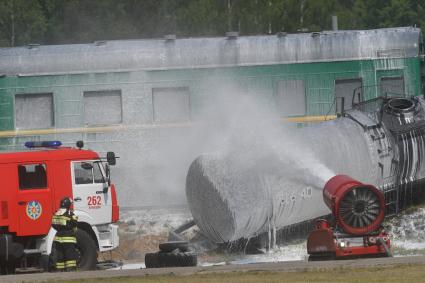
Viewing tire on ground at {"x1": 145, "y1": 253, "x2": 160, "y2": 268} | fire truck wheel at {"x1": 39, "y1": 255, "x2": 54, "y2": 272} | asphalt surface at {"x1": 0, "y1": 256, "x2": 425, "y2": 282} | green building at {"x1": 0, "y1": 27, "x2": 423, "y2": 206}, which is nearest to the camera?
asphalt surface at {"x1": 0, "y1": 256, "x2": 425, "y2": 282}

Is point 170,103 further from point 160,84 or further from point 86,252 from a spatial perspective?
point 86,252

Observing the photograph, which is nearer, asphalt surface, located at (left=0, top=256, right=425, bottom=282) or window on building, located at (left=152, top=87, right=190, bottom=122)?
asphalt surface, located at (left=0, top=256, right=425, bottom=282)

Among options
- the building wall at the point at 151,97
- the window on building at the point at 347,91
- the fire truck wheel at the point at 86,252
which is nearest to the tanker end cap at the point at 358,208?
the fire truck wheel at the point at 86,252

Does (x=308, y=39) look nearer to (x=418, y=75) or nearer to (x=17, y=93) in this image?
(x=418, y=75)

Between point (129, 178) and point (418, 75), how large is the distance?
26.8 feet

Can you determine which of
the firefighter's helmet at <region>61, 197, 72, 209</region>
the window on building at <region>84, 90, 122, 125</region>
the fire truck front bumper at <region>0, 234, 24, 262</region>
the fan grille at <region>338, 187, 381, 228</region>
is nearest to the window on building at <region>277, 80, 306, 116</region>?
the window on building at <region>84, 90, 122, 125</region>

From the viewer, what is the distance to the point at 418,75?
100 ft

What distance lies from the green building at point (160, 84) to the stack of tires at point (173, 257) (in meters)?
Result: 8.23

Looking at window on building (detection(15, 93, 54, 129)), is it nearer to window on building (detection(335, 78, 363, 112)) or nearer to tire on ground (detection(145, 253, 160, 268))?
window on building (detection(335, 78, 363, 112))

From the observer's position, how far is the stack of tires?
21062mm

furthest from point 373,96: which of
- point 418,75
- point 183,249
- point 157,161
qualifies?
point 183,249

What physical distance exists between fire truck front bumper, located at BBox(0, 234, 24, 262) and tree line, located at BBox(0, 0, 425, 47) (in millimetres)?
38475

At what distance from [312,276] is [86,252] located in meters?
6.34

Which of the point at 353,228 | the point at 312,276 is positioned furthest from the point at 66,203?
the point at 312,276
